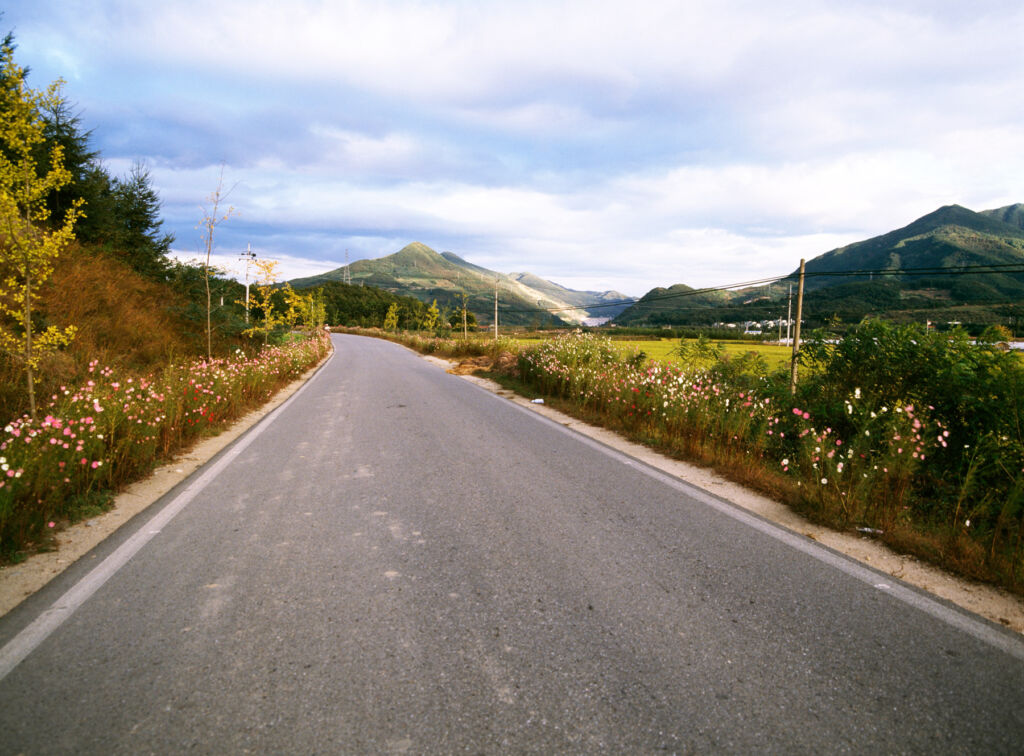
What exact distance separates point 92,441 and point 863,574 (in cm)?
662

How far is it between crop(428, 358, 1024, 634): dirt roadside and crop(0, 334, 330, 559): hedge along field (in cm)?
566

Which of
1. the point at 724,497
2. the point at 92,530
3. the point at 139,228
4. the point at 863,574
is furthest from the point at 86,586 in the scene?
the point at 139,228

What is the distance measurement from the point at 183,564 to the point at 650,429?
20.4ft

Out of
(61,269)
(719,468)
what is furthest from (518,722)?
(61,269)

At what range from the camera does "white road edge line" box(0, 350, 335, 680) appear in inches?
95.6

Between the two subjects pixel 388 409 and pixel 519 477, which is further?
pixel 388 409

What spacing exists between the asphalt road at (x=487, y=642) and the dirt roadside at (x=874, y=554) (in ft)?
0.59

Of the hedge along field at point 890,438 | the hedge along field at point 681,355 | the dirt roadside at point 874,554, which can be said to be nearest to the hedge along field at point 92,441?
the dirt roadside at point 874,554

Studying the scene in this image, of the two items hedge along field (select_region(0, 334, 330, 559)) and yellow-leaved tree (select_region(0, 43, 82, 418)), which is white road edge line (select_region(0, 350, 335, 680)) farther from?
yellow-leaved tree (select_region(0, 43, 82, 418))

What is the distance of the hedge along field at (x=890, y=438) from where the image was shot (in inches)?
157

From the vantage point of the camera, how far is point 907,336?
5918 millimetres

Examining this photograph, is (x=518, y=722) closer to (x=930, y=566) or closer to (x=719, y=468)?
(x=930, y=566)

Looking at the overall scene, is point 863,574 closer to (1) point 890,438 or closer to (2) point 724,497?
(2) point 724,497

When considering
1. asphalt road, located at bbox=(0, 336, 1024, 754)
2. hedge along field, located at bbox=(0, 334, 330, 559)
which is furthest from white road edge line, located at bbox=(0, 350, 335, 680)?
hedge along field, located at bbox=(0, 334, 330, 559)
